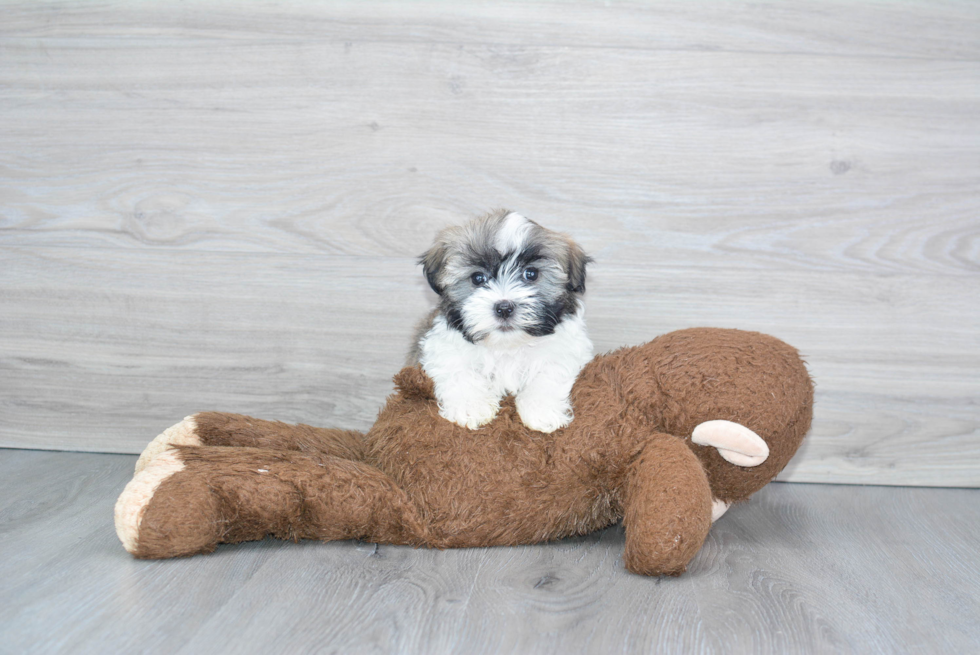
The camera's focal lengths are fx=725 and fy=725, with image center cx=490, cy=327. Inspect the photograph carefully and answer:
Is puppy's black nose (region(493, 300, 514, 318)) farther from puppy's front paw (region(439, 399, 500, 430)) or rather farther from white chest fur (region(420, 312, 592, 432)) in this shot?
puppy's front paw (region(439, 399, 500, 430))

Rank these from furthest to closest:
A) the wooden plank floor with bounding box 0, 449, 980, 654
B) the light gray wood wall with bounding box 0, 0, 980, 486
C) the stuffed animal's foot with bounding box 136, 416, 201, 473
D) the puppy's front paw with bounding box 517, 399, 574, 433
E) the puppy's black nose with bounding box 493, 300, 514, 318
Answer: the light gray wood wall with bounding box 0, 0, 980, 486
the stuffed animal's foot with bounding box 136, 416, 201, 473
the puppy's front paw with bounding box 517, 399, 574, 433
the puppy's black nose with bounding box 493, 300, 514, 318
the wooden plank floor with bounding box 0, 449, 980, 654

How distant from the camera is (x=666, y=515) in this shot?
1.48 metres

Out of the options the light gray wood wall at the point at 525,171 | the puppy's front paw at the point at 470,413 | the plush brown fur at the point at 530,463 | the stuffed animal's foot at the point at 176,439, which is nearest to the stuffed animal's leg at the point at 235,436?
the stuffed animal's foot at the point at 176,439

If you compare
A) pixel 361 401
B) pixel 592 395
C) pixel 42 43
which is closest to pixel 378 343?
pixel 361 401

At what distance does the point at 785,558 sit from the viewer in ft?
5.72

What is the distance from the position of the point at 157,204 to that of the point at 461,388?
136cm

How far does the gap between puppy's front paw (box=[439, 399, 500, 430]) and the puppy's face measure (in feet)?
0.57

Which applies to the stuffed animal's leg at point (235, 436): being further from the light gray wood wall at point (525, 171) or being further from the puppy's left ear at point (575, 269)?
the puppy's left ear at point (575, 269)

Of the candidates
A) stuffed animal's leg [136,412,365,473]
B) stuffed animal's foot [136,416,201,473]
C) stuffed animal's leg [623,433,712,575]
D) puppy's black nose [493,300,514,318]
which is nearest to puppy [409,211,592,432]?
puppy's black nose [493,300,514,318]

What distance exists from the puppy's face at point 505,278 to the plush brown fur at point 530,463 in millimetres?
222

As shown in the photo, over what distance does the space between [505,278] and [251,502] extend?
755 mm

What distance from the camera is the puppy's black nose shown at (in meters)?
1.60

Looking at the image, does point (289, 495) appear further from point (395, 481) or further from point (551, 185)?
point (551, 185)

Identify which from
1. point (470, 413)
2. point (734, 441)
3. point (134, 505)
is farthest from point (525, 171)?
point (134, 505)
